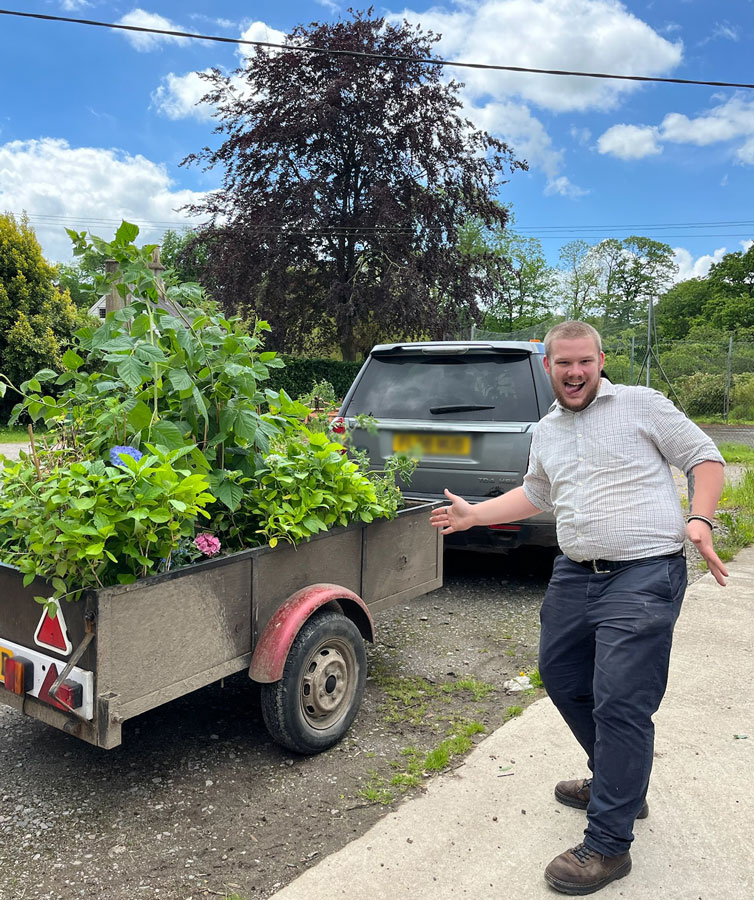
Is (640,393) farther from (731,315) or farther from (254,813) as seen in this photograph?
(731,315)

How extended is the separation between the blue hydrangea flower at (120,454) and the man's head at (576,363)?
4.75 ft

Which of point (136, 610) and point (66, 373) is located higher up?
Result: point (66, 373)

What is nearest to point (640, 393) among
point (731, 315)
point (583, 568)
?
point (583, 568)

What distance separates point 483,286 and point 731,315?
34.6m

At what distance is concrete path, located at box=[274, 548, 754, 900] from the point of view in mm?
2332

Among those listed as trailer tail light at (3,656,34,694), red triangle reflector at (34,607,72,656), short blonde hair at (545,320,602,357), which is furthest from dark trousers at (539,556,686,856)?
trailer tail light at (3,656,34,694)

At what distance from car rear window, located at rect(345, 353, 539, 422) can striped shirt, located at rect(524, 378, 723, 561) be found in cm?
258

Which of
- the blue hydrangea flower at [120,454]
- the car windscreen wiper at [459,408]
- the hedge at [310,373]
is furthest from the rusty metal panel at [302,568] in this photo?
the hedge at [310,373]

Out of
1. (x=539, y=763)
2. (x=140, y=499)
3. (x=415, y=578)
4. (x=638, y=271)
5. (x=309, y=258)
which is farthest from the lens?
(x=638, y=271)

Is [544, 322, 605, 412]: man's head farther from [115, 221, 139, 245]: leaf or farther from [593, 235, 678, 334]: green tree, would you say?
[593, 235, 678, 334]: green tree

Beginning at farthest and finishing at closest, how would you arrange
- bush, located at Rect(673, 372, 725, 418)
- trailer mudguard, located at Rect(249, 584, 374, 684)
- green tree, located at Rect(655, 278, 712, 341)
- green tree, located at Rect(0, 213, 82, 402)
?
green tree, located at Rect(655, 278, 712, 341) → bush, located at Rect(673, 372, 725, 418) → green tree, located at Rect(0, 213, 82, 402) → trailer mudguard, located at Rect(249, 584, 374, 684)

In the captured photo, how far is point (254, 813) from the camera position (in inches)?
108

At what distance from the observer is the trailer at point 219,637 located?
7.87 feet

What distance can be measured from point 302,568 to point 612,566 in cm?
128
